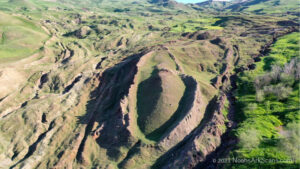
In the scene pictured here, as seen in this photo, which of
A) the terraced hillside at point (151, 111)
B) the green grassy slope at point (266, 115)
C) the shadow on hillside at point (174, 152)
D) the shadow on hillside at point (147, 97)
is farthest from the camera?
the shadow on hillside at point (147, 97)

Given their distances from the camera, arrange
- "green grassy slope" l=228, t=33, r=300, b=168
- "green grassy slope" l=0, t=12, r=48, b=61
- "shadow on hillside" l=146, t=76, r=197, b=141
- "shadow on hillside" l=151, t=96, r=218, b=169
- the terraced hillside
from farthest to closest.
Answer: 1. "green grassy slope" l=0, t=12, r=48, b=61
2. "shadow on hillside" l=146, t=76, r=197, b=141
3. the terraced hillside
4. "shadow on hillside" l=151, t=96, r=218, b=169
5. "green grassy slope" l=228, t=33, r=300, b=168

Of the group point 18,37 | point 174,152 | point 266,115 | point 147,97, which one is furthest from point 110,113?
point 18,37

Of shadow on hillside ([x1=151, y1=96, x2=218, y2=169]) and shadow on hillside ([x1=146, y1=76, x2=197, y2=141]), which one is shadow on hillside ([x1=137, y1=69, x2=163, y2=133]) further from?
shadow on hillside ([x1=151, y1=96, x2=218, y2=169])

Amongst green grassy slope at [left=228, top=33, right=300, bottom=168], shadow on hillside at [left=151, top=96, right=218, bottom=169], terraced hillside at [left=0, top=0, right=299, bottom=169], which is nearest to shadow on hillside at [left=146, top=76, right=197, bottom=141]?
terraced hillside at [left=0, top=0, right=299, bottom=169]

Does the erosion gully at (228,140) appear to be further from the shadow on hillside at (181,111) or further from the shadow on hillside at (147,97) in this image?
the shadow on hillside at (147,97)

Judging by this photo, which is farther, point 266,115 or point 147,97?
point 147,97

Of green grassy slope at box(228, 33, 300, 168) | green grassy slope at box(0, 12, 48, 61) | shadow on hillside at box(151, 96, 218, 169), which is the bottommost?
shadow on hillside at box(151, 96, 218, 169)

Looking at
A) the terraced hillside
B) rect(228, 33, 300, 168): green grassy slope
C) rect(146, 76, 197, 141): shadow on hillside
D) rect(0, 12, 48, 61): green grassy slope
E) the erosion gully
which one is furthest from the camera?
rect(0, 12, 48, 61): green grassy slope

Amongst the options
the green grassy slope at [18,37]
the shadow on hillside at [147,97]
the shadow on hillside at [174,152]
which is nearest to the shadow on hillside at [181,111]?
the shadow on hillside at [147,97]

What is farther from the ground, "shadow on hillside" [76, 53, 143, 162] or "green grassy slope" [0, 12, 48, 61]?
"green grassy slope" [0, 12, 48, 61]

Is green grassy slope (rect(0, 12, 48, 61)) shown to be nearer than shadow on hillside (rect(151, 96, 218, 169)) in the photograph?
No

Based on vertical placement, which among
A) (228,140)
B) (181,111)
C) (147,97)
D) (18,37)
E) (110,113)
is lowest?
(228,140)

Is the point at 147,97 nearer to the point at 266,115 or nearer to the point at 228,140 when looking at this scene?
the point at 228,140
